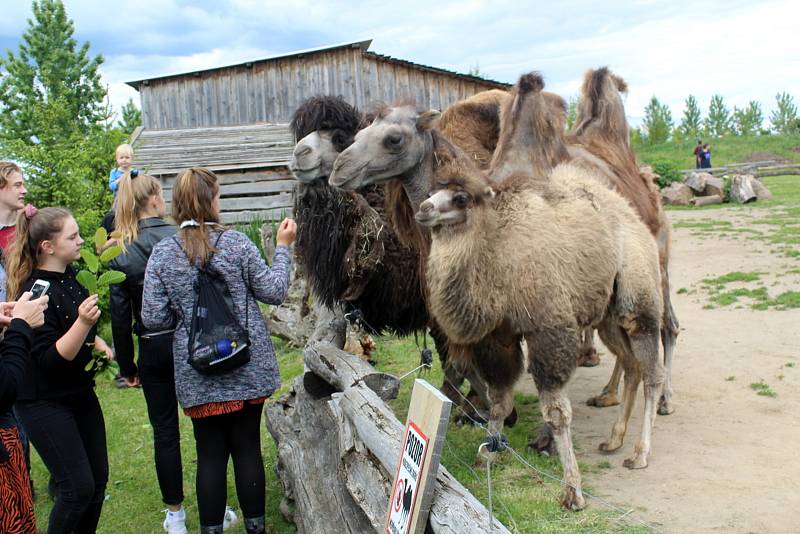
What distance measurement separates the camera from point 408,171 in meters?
4.70

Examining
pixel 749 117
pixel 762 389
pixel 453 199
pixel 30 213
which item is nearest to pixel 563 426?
pixel 453 199

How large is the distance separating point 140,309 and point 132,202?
0.66 metres

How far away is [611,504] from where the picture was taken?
14.0 ft

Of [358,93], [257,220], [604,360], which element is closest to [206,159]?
[257,220]

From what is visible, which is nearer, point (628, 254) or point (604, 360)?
point (628, 254)

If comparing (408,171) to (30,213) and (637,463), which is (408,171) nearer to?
(30,213)

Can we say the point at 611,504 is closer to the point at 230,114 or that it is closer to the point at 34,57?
the point at 230,114

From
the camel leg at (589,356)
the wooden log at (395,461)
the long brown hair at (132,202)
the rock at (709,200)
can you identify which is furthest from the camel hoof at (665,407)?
the rock at (709,200)

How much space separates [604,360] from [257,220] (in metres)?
9.29

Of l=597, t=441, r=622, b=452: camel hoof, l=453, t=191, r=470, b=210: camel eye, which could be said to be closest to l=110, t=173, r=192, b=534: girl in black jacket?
l=453, t=191, r=470, b=210: camel eye

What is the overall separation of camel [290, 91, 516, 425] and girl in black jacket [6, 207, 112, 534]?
184 cm

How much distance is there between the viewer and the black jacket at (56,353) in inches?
153

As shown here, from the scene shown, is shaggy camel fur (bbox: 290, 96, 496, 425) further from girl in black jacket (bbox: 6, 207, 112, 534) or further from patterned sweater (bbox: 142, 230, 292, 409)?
girl in black jacket (bbox: 6, 207, 112, 534)

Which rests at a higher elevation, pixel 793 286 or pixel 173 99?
pixel 173 99
